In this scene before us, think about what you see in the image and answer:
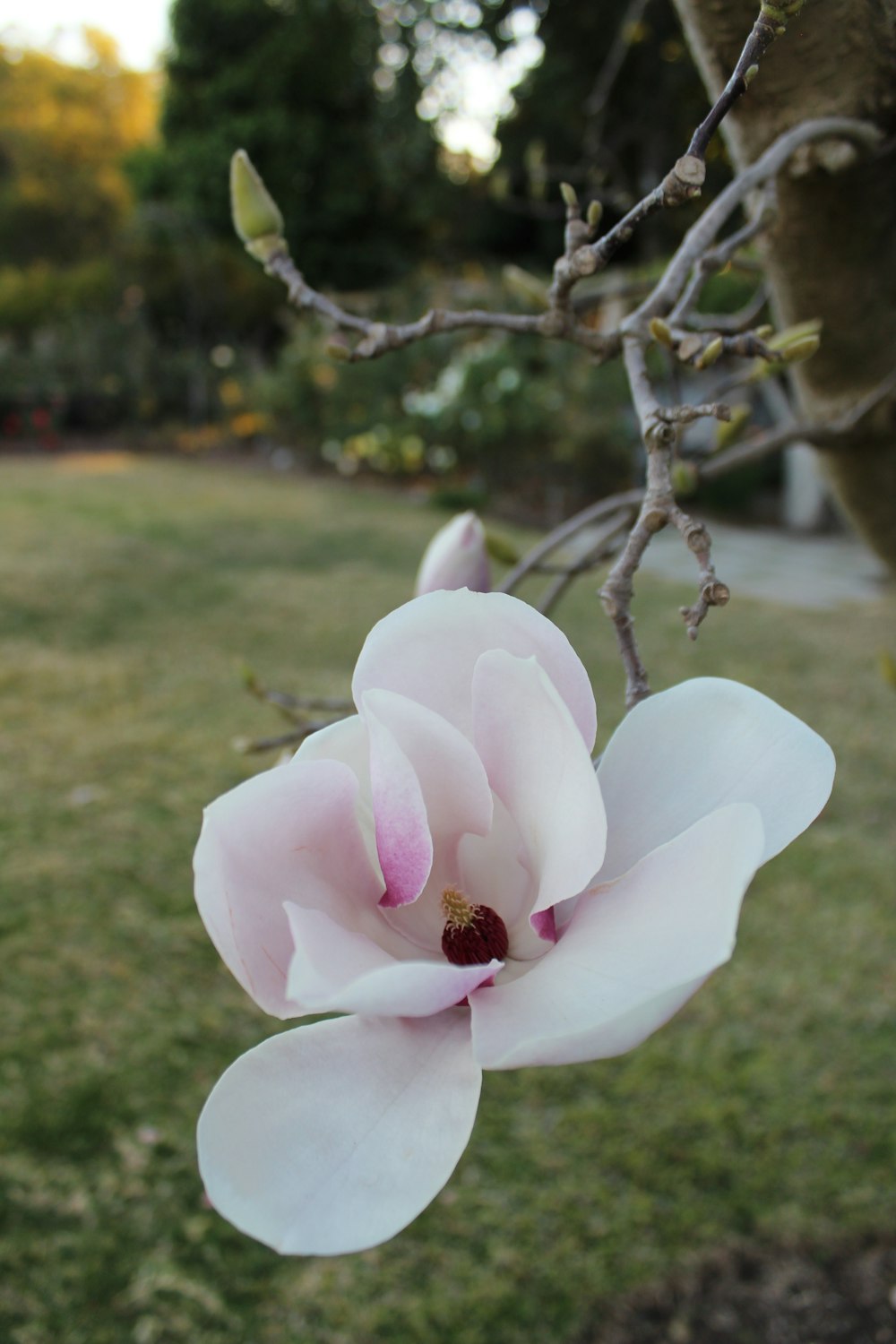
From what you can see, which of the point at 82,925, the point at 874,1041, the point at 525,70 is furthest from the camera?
the point at 525,70

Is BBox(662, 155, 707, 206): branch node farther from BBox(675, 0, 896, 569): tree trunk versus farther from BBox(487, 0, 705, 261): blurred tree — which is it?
BBox(487, 0, 705, 261): blurred tree

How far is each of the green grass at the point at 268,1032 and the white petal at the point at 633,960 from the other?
5.77 ft

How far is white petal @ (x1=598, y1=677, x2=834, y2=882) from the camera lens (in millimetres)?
425

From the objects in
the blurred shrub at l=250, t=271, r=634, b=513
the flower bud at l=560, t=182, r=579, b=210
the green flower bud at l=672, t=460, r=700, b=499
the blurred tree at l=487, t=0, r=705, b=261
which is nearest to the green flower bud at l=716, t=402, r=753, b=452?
the green flower bud at l=672, t=460, r=700, b=499

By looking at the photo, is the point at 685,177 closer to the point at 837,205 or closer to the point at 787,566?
the point at 837,205

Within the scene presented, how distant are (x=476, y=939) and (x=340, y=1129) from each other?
11 centimetres

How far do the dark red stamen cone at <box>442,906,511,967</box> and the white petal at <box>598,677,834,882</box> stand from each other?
0.21ft

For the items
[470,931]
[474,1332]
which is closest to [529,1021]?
[470,931]

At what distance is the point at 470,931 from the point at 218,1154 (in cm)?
15

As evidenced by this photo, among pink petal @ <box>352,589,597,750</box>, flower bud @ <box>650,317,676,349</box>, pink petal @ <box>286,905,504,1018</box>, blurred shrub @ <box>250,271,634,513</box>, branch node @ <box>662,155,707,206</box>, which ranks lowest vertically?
blurred shrub @ <box>250,271,634,513</box>

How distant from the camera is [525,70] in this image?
937 centimetres

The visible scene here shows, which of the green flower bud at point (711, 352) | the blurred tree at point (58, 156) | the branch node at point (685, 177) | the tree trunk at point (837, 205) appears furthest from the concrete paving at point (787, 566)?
the blurred tree at point (58, 156)

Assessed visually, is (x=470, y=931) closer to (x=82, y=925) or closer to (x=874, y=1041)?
(x=874, y=1041)

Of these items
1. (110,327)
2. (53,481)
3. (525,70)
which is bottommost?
(53,481)
